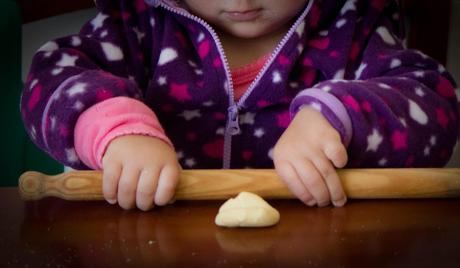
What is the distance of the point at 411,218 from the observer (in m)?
0.43

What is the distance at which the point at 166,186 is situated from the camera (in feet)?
1.44

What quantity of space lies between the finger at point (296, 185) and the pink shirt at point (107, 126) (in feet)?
0.35

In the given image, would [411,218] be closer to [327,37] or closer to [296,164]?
[296,164]

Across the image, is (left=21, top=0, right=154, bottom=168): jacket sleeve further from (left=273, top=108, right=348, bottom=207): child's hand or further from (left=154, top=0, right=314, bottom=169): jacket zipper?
(left=273, top=108, right=348, bottom=207): child's hand

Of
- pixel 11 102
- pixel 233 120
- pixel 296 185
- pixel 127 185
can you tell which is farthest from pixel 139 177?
pixel 11 102

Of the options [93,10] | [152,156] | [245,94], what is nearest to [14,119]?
[93,10]

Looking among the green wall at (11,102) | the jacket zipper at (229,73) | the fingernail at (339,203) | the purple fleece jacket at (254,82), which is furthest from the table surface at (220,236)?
the green wall at (11,102)

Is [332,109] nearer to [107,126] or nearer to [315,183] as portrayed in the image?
[315,183]

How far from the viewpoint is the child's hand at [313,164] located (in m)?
0.46

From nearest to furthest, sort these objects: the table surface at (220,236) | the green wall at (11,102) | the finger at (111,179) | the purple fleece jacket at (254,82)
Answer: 1. the table surface at (220,236)
2. the finger at (111,179)
3. the purple fleece jacket at (254,82)
4. the green wall at (11,102)

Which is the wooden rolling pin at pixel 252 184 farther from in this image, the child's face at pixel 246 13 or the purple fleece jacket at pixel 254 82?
the child's face at pixel 246 13

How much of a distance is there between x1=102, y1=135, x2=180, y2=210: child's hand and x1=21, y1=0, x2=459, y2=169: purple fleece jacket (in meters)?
0.13

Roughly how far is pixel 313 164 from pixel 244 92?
10.1 inches

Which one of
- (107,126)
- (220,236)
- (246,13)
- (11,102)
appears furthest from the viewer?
(11,102)
